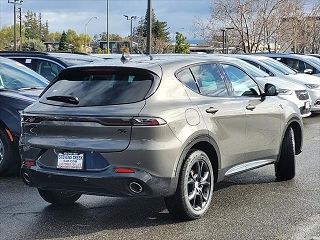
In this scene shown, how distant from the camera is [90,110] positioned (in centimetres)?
495

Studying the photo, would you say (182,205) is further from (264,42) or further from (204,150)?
(264,42)

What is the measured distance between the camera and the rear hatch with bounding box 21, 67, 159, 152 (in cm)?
484

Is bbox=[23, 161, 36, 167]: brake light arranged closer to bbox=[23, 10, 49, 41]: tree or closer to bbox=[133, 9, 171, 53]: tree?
bbox=[133, 9, 171, 53]: tree

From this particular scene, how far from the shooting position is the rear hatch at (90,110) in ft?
15.9

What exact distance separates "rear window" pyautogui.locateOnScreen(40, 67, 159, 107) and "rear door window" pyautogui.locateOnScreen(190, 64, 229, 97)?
69 centimetres

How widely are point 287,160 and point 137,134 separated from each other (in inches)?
114

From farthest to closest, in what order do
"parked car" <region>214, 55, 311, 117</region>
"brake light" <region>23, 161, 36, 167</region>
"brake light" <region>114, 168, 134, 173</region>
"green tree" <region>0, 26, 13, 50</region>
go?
"green tree" <region>0, 26, 13, 50</region>, "parked car" <region>214, 55, 311, 117</region>, "brake light" <region>23, 161, 36, 167</region>, "brake light" <region>114, 168, 134, 173</region>

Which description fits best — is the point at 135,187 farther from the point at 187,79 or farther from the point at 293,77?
the point at 293,77

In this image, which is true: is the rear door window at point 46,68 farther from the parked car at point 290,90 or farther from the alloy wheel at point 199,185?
the alloy wheel at point 199,185

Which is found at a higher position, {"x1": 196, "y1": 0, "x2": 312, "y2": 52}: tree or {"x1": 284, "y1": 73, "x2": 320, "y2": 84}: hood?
{"x1": 196, "y1": 0, "x2": 312, "y2": 52}: tree

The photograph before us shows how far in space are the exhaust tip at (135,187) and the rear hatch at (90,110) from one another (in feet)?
1.09

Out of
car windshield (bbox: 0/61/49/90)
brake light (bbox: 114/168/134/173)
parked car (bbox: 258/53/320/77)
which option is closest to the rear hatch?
brake light (bbox: 114/168/134/173)

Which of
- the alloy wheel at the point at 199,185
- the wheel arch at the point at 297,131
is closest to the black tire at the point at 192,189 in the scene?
the alloy wheel at the point at 199,185

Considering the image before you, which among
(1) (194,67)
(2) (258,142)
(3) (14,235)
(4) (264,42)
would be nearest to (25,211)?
(3) (14,235)
